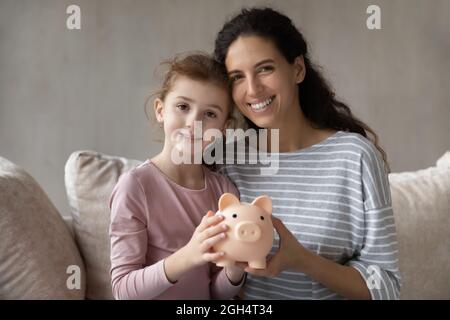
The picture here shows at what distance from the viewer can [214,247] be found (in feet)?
3.28

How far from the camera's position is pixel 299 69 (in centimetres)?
137

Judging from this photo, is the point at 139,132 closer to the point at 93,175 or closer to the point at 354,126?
the point at 93,175

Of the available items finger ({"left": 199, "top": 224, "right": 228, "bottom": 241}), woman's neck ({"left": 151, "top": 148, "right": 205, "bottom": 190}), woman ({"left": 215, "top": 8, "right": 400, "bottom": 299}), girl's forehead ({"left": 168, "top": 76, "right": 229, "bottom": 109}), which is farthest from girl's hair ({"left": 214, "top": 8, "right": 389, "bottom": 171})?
finger ({"left": 199, "top": 224, "right": 228, "bottom": 241})

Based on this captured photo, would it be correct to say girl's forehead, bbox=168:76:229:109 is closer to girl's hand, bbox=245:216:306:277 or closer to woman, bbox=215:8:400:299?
woman, bbox=215:8:400:299

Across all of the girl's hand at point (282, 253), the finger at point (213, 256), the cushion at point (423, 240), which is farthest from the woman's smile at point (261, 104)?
the cushion at point (423, 240)

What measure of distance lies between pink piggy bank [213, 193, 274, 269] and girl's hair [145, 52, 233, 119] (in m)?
0.34

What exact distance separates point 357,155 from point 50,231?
783 mm

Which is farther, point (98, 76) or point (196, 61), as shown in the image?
point (98, 76)

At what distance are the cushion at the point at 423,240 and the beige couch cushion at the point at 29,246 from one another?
959 mm

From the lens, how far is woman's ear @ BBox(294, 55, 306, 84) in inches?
53.7

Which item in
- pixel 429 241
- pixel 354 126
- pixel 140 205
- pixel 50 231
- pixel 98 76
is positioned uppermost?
pixel 98 76

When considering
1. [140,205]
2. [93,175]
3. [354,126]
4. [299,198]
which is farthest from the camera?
[93,175]

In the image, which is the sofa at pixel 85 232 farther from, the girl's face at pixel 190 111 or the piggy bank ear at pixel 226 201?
the piggy bank ear at pixel 226 201

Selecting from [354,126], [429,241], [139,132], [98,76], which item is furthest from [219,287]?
[98,76]
